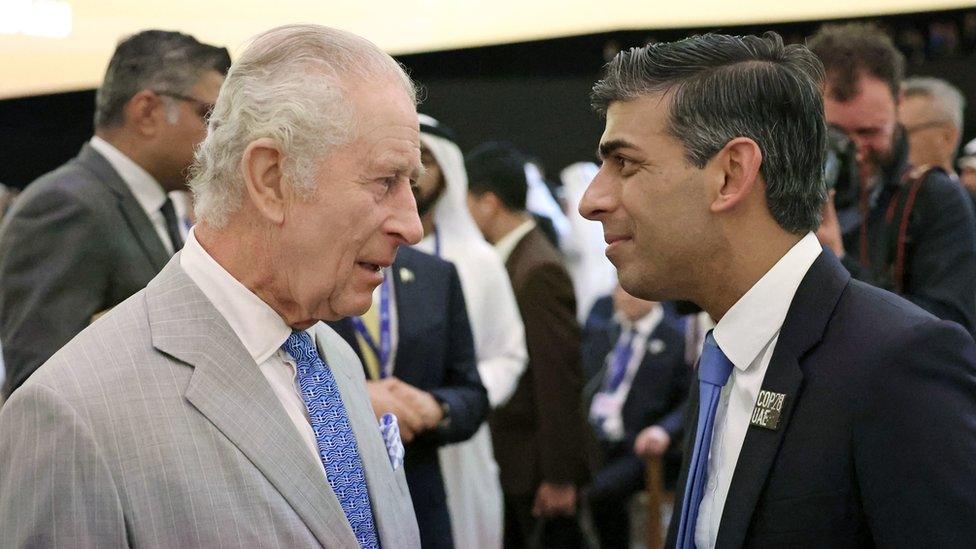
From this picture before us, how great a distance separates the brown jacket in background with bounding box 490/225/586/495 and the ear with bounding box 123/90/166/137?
2.28 meters

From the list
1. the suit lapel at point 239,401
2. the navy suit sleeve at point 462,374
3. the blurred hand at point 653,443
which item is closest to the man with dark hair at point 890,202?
the navy suit sleeve at point 462,374

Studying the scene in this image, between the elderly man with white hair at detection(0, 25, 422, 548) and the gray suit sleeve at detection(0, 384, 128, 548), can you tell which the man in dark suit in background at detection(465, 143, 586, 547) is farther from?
the gray suit sleeve at detection(0, 384, 128, 548)

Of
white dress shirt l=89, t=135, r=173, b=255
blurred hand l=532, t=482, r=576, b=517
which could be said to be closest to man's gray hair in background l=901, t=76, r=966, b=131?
blurred hand l=532, t=482, r=576, b=517

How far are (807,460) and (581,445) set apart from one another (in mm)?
3088

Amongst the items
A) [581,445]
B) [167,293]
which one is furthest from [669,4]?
[167,293]

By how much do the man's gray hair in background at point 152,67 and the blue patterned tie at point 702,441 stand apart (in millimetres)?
1544

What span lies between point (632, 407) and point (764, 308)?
386 centimetres

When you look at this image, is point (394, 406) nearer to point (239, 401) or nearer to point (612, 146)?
point (612, 146)

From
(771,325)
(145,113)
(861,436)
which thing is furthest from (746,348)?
(145,113)

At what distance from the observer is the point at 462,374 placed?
3307mm

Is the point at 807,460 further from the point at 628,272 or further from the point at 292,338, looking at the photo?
the point at 292,338

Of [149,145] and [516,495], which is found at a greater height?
[149,145]

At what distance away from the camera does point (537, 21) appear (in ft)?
25.6

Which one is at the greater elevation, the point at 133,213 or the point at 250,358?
the point at 250,358
